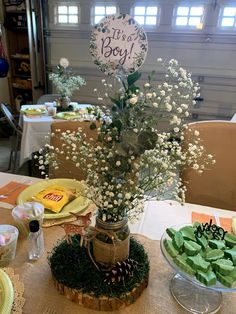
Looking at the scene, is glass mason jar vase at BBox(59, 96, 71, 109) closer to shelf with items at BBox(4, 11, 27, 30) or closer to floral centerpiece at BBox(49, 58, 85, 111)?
floral centerpiece at BBox(49, 58, 85, 111)

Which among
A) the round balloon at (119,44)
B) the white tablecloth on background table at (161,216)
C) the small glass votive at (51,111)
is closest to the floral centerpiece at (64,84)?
the small glass votive at (51,111)

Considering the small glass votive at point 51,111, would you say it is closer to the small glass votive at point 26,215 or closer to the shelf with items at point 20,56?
the small glass votive at point 26,215

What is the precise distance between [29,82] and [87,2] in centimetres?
149

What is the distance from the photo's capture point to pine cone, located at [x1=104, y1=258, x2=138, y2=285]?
68 cm

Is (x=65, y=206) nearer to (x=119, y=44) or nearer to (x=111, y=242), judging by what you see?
(x=111, y=242)

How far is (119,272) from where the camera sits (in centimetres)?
69

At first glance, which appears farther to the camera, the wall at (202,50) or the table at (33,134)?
the wall at (202,50)

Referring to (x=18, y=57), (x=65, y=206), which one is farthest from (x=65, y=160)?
(x=18, y=57)

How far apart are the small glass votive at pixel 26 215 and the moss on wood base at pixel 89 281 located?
15 cm

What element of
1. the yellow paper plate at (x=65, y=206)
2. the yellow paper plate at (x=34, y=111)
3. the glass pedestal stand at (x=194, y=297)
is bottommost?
the yellow paper plate at (x=34, y=111)

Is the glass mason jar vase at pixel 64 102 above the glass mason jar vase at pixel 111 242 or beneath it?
beneath

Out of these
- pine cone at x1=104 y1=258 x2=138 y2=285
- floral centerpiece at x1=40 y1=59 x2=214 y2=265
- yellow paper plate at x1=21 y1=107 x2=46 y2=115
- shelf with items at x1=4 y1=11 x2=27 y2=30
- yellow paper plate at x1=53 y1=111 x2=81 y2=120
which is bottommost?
yellow paper plate at x1=21 y1=107 x2=46 y2=115

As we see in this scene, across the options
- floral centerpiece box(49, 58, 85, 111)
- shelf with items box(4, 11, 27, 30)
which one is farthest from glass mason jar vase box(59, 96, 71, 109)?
shelf with items box(4, 11, 27, 30)

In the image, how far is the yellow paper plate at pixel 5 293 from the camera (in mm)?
600
